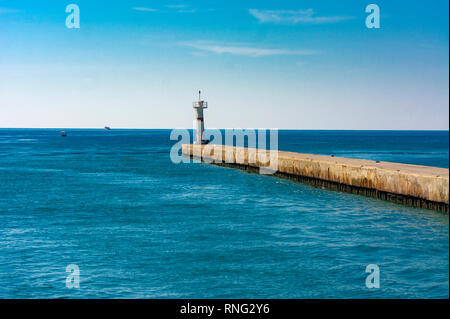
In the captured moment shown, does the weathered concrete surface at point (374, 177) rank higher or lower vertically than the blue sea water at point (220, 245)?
higher

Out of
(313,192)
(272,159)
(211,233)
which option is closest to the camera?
(211,233)

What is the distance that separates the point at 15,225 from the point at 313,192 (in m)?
19.5

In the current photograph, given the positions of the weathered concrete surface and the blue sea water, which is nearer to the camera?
the blue sea water

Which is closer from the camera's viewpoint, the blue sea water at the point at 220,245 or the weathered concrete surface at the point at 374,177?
the blue sea water at the point at 220,245

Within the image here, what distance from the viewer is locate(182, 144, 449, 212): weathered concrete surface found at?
80.6 feet

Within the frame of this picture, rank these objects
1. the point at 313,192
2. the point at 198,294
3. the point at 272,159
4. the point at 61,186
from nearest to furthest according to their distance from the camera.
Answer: the point at 198,294
the point at 313,192
the point at 61,186
the point at 272,159

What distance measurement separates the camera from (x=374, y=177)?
29.8 meters

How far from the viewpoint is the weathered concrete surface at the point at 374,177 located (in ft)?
80.6

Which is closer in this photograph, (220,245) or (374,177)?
(220,245)

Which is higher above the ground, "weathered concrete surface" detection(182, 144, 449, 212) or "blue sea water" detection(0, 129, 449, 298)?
"weathered concrete surface" detection(182, 144, 449, 212)

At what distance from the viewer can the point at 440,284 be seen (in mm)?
13906

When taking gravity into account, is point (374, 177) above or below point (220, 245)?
above

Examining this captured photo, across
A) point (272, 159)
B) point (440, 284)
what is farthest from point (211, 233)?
point (272, 159)

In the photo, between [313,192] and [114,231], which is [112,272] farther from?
[313,192]
